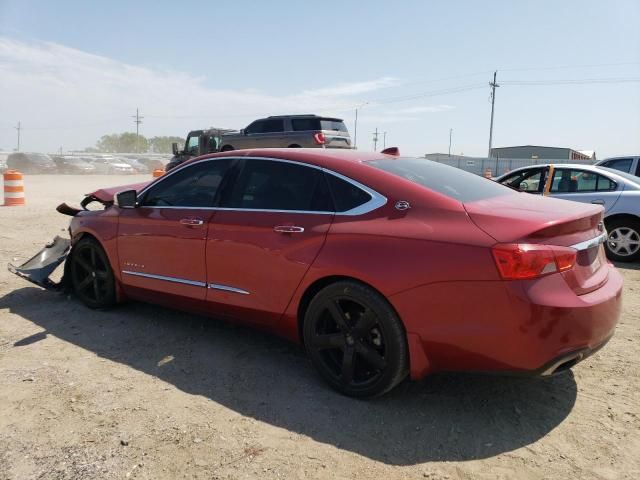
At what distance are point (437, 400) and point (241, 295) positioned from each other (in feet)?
Result: 5.09

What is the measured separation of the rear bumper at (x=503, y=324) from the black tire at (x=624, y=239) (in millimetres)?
5058

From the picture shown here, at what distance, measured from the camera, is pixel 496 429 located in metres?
2.97

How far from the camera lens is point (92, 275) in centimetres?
498

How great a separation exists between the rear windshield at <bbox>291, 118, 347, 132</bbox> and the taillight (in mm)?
14365

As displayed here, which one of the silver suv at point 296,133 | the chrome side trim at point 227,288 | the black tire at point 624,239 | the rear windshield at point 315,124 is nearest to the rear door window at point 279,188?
the chrome side trim at point 227,288

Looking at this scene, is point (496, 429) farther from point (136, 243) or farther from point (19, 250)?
point (19, 250)

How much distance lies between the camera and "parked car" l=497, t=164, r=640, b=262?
7223 millimetres

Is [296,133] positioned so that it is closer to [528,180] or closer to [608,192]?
[528,180]

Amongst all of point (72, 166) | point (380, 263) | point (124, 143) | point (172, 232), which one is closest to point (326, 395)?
point (380, 263)

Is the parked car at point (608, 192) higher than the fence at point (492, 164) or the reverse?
the reverse

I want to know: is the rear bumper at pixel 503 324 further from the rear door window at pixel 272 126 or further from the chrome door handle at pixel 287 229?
the rear door window at pixel 272 126

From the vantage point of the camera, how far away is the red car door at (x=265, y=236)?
342 centimetres

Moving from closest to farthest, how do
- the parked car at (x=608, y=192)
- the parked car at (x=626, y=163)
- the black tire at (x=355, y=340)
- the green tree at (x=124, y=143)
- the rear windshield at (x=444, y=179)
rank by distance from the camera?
the black tire at (x=355, y=340) → the rear windshield at (x=444, y=179) → the parked car at (x=608, y=192) → the parked car at (x=626, y=163) → the green tree at (x=124, y=143)

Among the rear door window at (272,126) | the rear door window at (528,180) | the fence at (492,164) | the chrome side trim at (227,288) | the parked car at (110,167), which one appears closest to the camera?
the chrome side trim at (227,288)
